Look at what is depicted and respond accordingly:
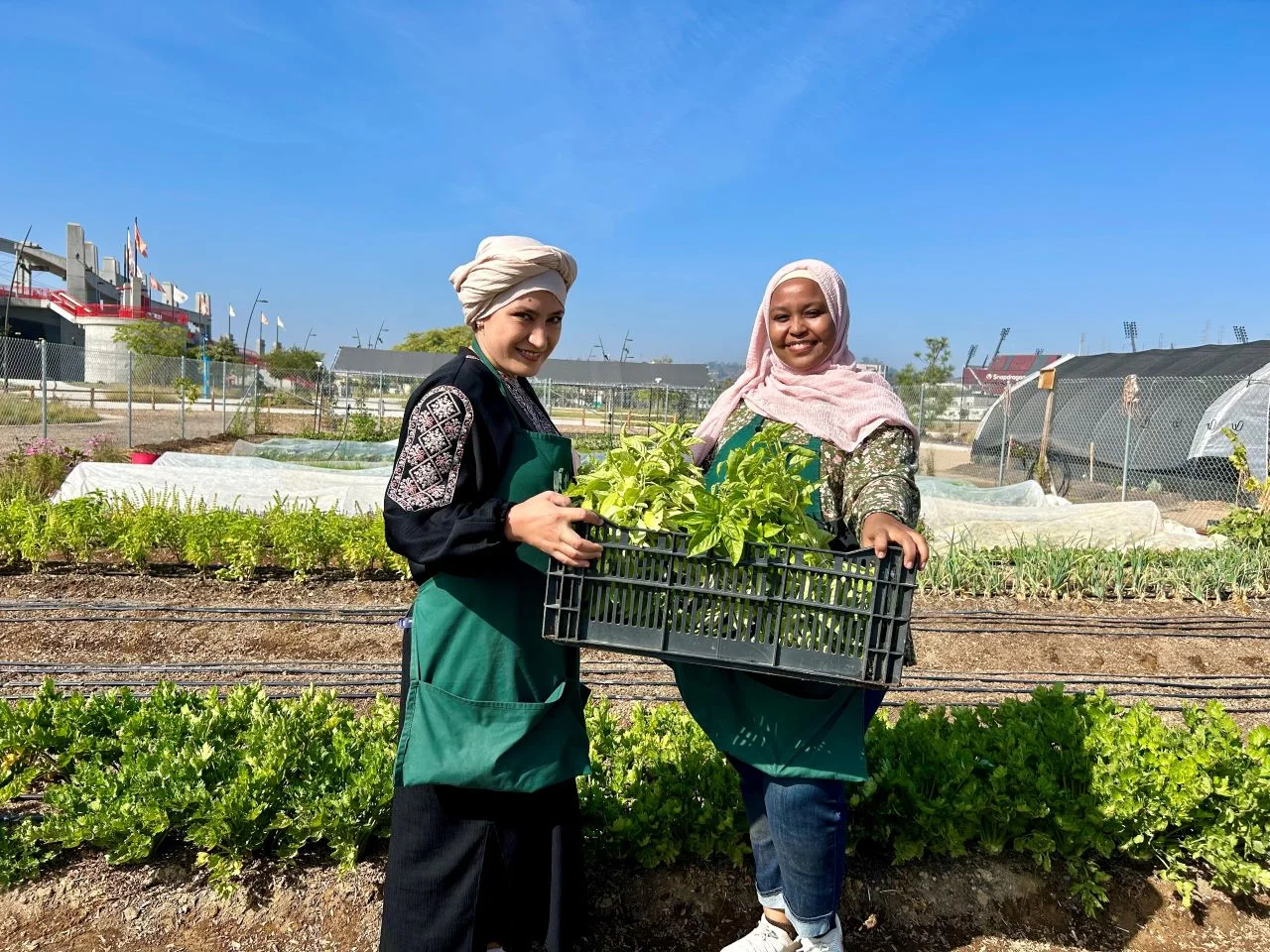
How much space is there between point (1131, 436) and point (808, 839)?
50.6 ft

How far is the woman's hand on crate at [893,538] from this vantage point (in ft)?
4.91

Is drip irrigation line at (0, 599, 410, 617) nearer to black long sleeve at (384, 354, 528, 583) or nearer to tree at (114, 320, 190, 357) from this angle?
black long sleeve at (384, 354, 528, 583)

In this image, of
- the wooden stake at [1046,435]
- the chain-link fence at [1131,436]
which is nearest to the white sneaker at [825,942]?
the chain-link fence at [1131,436]

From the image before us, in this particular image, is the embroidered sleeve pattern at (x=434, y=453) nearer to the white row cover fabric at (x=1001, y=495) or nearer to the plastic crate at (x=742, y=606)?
the plastic crate at (x=742, y=606)

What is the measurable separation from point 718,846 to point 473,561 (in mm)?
1257

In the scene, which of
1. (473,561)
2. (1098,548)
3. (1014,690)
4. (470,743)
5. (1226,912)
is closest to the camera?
(473,561)

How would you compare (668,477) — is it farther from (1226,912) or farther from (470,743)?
(1226,912)

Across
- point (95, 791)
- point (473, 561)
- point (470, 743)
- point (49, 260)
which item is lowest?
point (95, 791)

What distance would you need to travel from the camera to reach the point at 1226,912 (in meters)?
2.28

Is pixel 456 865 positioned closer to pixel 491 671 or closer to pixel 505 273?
pixel 491 671

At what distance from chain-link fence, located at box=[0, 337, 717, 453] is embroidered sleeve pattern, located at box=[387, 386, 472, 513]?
6.82m

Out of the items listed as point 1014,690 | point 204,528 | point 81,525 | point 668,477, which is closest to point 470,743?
point 668,477

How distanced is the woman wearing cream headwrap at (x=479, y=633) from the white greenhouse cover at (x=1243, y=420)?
12734 mm

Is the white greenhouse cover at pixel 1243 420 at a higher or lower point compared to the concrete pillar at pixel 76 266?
lower
